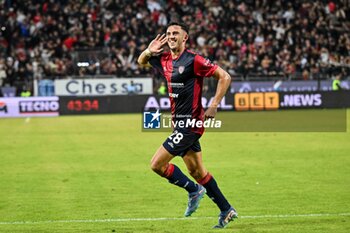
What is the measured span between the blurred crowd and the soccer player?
22.2 meters

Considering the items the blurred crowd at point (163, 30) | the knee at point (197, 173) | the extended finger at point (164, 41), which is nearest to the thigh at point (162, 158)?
the knee at point (197, 173)

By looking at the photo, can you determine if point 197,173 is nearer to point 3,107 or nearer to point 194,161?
point 194,161

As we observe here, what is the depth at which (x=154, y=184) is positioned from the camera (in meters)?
12.7

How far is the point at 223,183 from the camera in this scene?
1262 centimetres

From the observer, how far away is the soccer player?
28.0ft

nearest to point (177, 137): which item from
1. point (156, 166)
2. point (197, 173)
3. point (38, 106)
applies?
point (156, 166)

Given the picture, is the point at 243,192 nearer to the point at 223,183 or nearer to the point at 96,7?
the point at 223,183

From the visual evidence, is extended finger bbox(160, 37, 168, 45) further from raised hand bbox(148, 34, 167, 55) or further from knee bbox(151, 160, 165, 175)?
knee bbox(151, 160, 165, 175)

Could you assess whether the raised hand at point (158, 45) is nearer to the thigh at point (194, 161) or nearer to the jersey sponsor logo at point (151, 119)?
the jersey sponsor logo at point (151, 119)

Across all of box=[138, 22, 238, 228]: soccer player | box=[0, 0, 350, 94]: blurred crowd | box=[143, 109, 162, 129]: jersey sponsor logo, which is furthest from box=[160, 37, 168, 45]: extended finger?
box=[0, 0, 350, 94]: blurred crowd

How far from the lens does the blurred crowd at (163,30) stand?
106ft

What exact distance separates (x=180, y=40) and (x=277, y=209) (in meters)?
2.82

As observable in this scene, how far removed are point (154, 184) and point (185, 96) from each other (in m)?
4.30

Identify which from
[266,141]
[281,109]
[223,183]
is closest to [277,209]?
[223,183]
